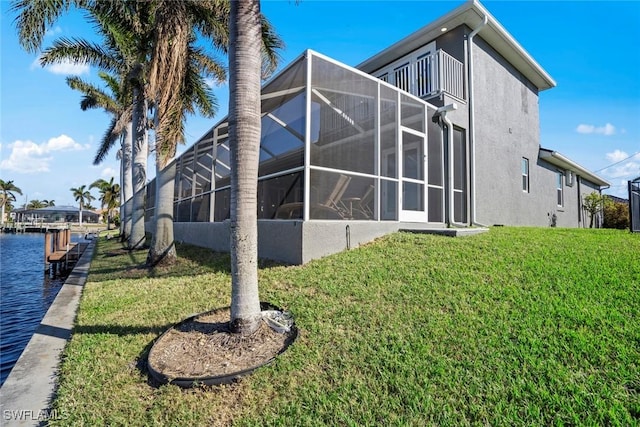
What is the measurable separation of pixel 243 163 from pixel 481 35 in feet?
35.3

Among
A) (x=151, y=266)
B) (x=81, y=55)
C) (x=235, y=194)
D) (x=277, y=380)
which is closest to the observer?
(x=277, y=380)

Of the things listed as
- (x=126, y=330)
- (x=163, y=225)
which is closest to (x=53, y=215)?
(x=163, y=225)

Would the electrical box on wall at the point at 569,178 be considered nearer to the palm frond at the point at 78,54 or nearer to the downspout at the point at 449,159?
the downspout at the point at 449,159

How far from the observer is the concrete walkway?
8.23ft

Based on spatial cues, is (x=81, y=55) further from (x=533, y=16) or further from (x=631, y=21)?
(x=631, y=21)

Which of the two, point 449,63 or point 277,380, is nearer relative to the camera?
point 277,380

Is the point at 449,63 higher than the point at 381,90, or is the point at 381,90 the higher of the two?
the point at 449,63

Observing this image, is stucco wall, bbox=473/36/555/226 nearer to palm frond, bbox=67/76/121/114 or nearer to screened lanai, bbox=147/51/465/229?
screened lanai, bbox=147/51/465/229

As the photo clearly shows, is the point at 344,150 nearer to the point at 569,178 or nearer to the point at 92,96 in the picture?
the point at 569,178

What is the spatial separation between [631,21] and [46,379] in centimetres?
1801

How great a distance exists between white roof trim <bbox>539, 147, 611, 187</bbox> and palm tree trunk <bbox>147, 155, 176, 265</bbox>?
1431cm

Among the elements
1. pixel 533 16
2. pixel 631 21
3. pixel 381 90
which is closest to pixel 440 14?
pixel 533 16

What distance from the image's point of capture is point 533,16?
9609 mm

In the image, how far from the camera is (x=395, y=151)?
7402mm
